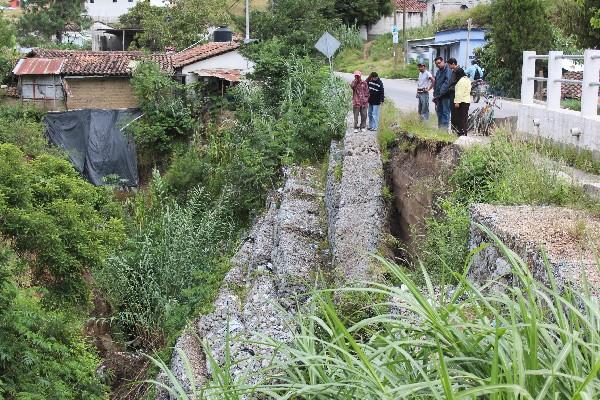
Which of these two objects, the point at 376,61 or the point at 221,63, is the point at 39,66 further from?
the point at 376,61

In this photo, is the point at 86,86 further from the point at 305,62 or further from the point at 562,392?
the point at 562,392

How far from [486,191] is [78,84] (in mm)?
25797

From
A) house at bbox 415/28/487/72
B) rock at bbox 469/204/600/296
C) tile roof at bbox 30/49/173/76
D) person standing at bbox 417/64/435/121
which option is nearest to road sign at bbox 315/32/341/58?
person standing at bbox 417/64/435/121

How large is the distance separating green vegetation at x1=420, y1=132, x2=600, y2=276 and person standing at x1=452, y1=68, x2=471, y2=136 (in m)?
2.80

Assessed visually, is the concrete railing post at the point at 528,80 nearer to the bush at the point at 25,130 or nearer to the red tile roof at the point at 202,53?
the bush at the point at 25,130

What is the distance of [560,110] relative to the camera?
11766 millimetres

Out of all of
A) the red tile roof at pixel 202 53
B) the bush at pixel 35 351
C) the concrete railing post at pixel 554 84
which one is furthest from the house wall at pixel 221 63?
the concrete railing post at pixel 554 84

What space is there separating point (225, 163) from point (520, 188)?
46.3 ft

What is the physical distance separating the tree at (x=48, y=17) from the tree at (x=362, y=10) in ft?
71.8

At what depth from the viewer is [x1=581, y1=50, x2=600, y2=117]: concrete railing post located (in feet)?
34.5

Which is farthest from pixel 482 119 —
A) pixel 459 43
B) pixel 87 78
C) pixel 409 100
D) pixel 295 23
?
pixel 459 43

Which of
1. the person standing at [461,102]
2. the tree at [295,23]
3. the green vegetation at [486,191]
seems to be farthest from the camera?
the tree at [295,23]

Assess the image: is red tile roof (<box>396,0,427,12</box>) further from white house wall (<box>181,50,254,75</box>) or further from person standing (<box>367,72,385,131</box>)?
person standing (<box>367,72,385,131</box>)

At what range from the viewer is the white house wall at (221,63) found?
30.5 m
